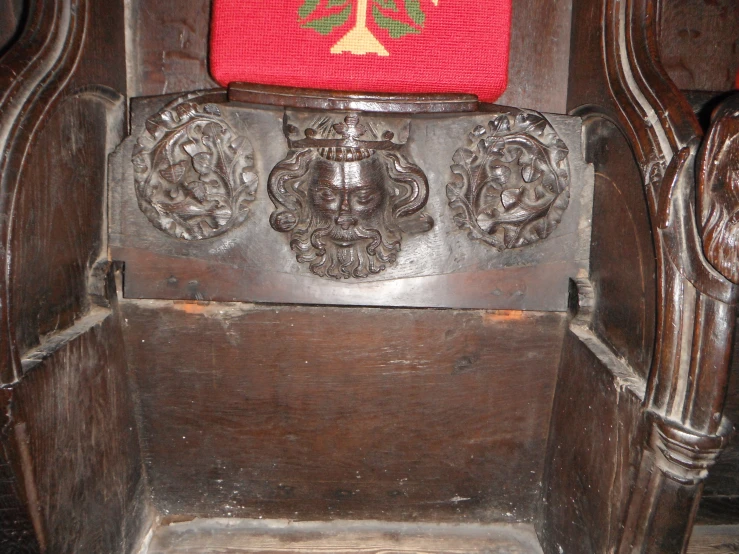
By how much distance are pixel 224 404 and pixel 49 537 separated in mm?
335

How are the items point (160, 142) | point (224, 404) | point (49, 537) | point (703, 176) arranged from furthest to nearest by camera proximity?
point (224, 404) → point (160, 142) → point (49, 537) → point (703, 176)

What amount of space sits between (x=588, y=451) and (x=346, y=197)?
53cm

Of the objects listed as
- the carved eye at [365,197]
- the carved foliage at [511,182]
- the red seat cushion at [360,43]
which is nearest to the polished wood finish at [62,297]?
the red seat cushion at [360,43]

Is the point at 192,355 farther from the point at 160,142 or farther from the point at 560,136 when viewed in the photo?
the point at 560,136

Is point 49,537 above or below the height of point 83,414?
below

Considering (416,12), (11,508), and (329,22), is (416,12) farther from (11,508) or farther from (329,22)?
(11,508)

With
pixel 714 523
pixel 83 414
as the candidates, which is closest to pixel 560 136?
pixel 714 523

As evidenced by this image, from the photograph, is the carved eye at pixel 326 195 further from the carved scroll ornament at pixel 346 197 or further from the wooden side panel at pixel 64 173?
the wooden side panel at pixel 64 173

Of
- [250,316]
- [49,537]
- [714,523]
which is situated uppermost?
[250,316]

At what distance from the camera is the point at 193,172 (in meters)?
0.96

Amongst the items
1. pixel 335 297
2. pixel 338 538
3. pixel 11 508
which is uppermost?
pixel 335 297

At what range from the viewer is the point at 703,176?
660 millimetres

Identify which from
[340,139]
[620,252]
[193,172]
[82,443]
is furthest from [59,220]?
[620,252]

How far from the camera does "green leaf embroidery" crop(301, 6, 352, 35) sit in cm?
92
